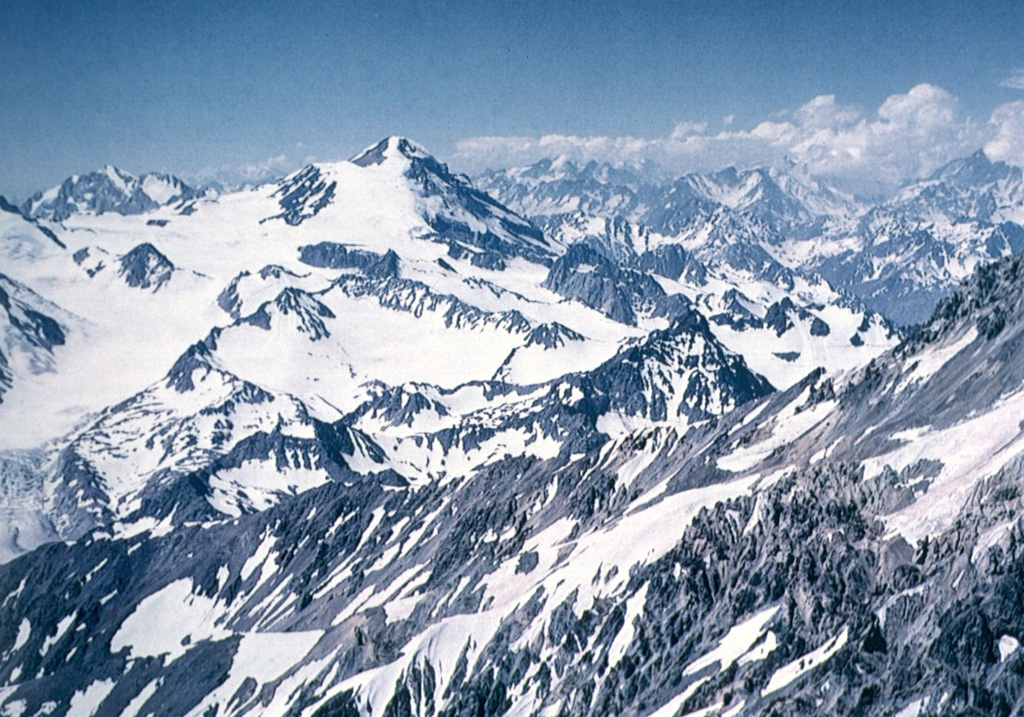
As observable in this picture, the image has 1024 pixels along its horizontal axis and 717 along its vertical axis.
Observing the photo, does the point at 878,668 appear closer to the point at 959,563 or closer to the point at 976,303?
the point at 959,563

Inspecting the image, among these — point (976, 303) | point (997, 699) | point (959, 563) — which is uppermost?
point (976, 303)

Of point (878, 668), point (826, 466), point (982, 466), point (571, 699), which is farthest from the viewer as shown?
point (826, 466)

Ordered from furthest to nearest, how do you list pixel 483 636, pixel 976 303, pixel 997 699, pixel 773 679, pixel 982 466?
pixel 976 303
pixel 483 636
pixel 982 466
pixel 773 679
pixel 997 699

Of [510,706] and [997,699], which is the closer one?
[997,699]

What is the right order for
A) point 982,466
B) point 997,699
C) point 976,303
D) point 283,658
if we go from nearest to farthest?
1. point 997,699
2. point 982,466
3. point 976,303
4. point 283,658

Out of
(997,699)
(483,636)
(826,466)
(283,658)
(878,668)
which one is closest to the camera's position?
(997,699)

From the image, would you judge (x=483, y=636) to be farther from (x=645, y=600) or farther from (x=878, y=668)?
(x=878, y=668)

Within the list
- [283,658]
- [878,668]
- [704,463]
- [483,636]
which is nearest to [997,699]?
[878,668]

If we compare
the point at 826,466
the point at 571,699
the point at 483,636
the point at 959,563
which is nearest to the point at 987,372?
→ the point at 826,466

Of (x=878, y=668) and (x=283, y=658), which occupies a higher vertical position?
(x=283, y=658)
